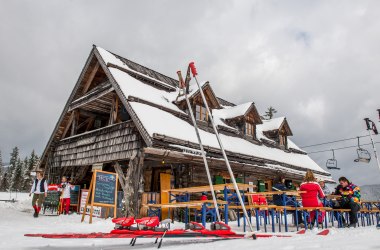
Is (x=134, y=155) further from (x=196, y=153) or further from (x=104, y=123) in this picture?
(x=104, y=123)

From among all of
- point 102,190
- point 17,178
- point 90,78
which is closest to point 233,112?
point 90,78

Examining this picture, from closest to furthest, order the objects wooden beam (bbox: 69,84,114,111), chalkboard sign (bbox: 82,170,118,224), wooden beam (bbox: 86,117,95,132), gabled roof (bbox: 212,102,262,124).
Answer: chalkboard sign (bbox: 82,170,118,224), wooden beam (bbox: 69,84,114,111), wooden beam (bbox: 86,117,95,132), gabled roof (bbox: 212,102,262,124)

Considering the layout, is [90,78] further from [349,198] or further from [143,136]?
[349,198]

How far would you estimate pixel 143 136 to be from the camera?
11.3m

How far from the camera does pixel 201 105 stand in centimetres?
1617

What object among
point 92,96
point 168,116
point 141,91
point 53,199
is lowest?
point 53,199

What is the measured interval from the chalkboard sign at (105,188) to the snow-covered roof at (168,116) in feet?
7.12

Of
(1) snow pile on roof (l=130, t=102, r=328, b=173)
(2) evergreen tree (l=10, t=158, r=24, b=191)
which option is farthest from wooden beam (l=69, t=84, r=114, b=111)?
(2) evergreen tree (l=10, t=158, r=24, b=191)

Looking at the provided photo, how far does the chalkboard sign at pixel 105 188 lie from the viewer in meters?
10.4

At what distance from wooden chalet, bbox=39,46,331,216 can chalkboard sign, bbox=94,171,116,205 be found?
1008 mm

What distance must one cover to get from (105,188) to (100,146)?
4.30 metres

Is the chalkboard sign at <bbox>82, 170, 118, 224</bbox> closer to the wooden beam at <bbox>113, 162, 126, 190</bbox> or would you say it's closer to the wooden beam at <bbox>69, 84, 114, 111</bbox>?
the wooden beam at <bbox>113, 162, 126, 190</bbox>

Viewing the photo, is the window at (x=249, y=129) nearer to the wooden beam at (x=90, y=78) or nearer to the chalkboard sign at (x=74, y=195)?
the wooden beam at (x=90, y=78)

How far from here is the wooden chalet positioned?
1212 centimetres
